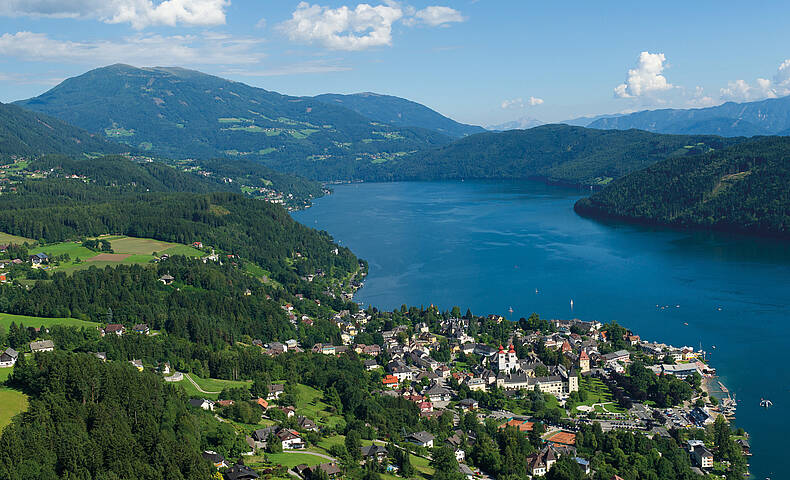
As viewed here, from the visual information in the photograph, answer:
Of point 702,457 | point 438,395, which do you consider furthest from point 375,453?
point 702,457

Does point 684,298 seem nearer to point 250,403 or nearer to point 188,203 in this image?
point 250,403

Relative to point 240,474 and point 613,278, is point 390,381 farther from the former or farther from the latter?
point 613,278

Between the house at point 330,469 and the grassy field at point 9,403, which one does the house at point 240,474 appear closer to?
the house at point 330,469

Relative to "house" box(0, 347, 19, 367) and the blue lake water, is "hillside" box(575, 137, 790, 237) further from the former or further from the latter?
"house" box(0, 347, 19, 367)

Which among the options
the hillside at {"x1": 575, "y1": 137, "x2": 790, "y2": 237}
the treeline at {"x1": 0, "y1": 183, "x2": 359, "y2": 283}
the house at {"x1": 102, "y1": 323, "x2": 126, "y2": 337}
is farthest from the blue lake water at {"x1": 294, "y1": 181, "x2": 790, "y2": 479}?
the house at {"x1": 102, "y1": 323, "x2": 126, "y2": 337}

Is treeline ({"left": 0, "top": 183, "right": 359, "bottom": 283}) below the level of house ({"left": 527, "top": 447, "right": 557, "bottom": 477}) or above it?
above

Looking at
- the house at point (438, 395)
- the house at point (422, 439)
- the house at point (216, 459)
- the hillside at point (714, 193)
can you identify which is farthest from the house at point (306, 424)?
the hillside at point (714, 193)
